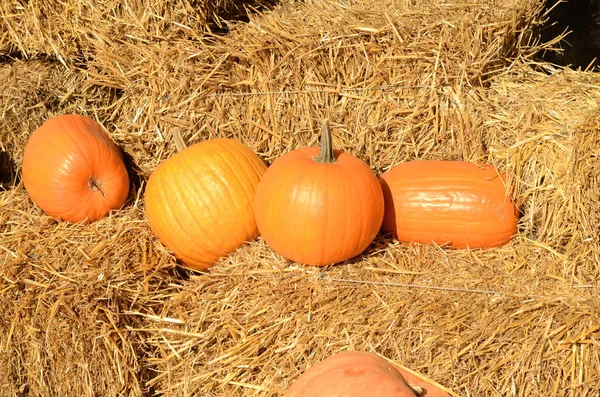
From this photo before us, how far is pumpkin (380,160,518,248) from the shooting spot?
3.07 m

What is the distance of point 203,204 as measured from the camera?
3160 mm

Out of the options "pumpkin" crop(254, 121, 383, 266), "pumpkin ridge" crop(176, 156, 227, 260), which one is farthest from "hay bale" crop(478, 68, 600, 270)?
"pumpkin ridge" crop(176, 156, 227, 260)

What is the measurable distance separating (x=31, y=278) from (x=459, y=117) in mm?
2392

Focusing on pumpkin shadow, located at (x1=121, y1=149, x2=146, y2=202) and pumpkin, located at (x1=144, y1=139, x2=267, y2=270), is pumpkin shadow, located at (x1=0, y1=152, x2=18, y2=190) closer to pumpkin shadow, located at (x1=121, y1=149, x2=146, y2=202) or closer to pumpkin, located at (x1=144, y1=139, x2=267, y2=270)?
pumpkin shadow, located at (x1=121, y1=149, x2=146, y2=202)

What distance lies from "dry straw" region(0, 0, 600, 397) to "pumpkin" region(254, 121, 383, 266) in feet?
0.38

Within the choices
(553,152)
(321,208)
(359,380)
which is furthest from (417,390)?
(553,152)

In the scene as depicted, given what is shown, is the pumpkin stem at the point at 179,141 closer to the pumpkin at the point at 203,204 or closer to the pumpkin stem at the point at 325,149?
the pumpkin at the point at 203,204

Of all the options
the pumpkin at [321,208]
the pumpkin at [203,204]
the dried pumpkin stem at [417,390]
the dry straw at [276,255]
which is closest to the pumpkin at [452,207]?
the dry straw at [276,255]

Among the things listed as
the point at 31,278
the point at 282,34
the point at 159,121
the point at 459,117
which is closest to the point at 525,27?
the point at 459,117

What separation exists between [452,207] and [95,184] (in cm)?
201

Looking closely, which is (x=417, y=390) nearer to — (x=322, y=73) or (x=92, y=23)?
(x=322, y=73)

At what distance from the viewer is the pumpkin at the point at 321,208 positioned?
113 inches

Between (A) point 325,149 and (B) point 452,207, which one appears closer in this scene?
(A) point 325,149

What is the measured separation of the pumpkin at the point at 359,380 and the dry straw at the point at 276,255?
0.56 ft
